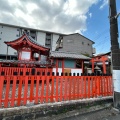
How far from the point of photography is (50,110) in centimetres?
334

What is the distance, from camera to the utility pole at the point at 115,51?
4.12 m

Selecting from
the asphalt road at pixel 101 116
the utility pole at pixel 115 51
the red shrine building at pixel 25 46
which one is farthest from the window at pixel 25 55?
the asphalt road at pixel 101 116

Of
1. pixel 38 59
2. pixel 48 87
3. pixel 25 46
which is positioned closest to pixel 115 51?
pixel 48 87

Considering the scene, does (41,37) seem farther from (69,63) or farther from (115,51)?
(115,51)

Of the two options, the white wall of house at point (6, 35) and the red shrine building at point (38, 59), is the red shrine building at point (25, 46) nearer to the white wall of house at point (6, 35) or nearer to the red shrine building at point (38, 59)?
the red shrine building at point (38, 59)

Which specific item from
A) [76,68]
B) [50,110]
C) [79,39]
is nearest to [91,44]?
[79,39]

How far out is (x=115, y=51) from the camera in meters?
4.32

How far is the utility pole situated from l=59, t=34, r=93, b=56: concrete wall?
24337mm

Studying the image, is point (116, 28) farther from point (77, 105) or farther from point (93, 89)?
point (77, 105)

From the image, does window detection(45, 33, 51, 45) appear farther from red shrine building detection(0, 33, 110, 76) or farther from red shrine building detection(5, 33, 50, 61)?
red shrine building detection(5, 33, 50, 61)

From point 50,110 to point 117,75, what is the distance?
2.82 meters

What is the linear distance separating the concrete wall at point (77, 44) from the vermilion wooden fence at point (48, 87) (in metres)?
24.8

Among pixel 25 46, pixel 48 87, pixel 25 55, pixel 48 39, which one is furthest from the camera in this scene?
pixel 48 39

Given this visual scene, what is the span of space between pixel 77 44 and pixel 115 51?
2627cm
